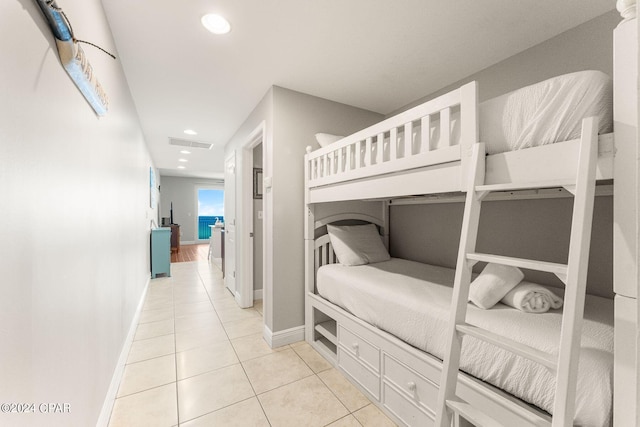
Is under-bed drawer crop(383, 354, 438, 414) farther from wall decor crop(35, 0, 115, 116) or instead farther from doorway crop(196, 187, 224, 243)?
doorway crop(196, 187, 224, 243)

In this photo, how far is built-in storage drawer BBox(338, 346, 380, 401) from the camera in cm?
156

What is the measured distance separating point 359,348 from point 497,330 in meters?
0.94

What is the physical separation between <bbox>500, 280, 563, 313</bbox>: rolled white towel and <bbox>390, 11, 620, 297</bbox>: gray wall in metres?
0.61

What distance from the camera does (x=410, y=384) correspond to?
1.34 m

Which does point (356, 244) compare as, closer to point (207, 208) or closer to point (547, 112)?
point (547, 112)

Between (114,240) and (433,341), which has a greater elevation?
(114,240)

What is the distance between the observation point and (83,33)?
1.14 metres

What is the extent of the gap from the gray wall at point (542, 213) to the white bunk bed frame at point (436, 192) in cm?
103

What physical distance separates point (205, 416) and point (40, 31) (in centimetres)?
192

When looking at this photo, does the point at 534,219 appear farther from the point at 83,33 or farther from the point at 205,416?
the point at 83,33

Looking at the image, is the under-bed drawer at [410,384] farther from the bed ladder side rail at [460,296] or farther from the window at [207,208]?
the window at [207,208]

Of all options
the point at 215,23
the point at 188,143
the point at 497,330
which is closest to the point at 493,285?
the point at 497,330

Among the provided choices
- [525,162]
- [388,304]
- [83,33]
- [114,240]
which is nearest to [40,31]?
[83,33]

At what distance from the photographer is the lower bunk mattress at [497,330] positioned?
31.3 inches
